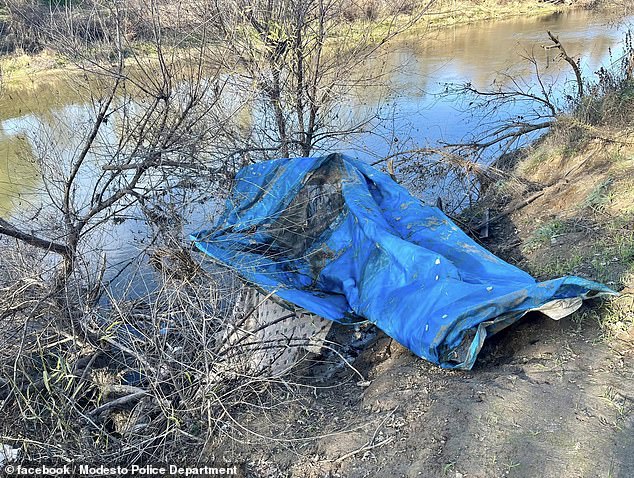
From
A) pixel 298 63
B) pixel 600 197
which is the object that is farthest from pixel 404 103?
pixel 600 197

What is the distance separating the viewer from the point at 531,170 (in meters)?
6.44

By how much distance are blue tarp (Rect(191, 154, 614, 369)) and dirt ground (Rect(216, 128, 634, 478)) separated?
0.22m

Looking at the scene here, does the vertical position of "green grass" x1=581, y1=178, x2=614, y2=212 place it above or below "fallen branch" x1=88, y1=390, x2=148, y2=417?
above

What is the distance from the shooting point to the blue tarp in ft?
10.4

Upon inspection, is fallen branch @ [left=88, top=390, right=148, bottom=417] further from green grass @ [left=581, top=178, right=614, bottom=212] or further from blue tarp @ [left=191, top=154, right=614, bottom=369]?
green grass @ [left=581, top=178, right=614, bottom=212]

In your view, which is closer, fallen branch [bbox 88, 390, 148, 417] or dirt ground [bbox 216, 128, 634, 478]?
dirt ground [bbox 216, 128, 634, 478]

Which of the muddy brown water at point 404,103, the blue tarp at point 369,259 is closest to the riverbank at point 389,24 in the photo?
the muddy brown water at point 404,103

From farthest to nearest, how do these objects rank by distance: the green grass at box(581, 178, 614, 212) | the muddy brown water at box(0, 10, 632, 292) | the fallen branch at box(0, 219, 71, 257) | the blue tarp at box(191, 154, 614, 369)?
the muddy brown water at box(0, 10, 632, 292), the green grass at box(581, 178, 614, 212), the fallen branch at box(0, 219, 71, 257), the blue tarp at box(191, 154, 614, 369)

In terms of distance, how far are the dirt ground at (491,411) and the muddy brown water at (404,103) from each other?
9.31ft

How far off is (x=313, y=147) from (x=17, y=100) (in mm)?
6143

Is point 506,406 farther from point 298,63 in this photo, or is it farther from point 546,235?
point 298,63

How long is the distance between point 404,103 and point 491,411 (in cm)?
715

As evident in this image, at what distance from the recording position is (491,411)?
2.67 m

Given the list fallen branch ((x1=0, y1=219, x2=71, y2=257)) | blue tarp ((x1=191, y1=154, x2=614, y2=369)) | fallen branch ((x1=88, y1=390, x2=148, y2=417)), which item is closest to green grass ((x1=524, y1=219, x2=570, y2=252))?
blue tarp ((x1=191, y1=154, x2=614, y2=369))
